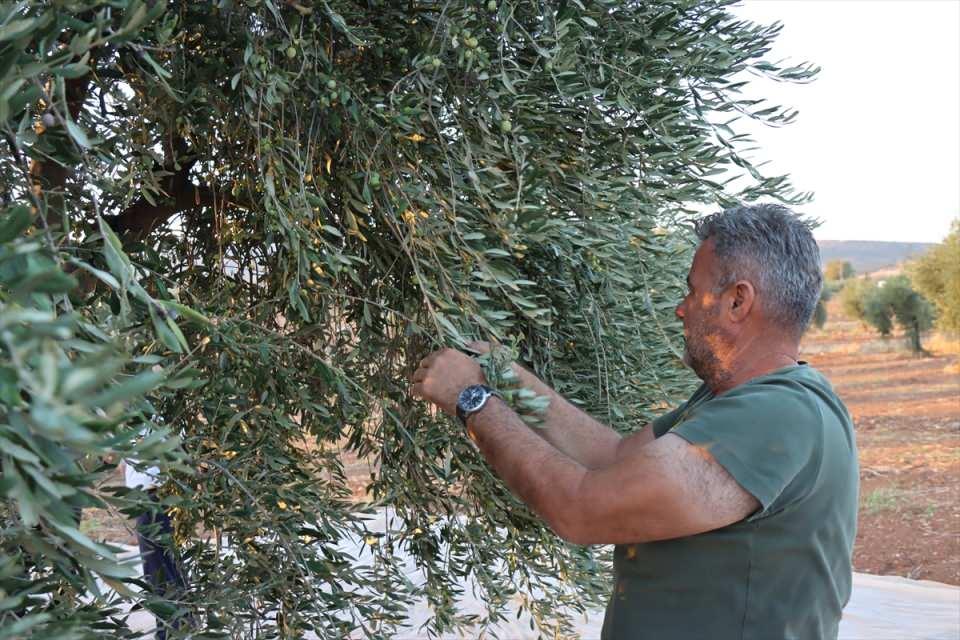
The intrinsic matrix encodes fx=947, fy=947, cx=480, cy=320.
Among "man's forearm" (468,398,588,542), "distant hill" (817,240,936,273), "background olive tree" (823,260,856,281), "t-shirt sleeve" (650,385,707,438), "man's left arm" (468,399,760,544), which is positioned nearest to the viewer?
"man's left arm" (468,399,760,544)

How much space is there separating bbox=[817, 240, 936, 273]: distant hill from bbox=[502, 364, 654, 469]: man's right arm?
78173 millimetres

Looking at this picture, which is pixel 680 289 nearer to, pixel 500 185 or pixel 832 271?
pixel 500 185

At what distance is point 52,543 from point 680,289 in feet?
7.54

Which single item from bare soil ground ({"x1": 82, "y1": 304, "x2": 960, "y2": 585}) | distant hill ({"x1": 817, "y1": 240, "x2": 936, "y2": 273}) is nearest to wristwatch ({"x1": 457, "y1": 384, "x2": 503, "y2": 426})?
bare soil ground ({"x1": 82, "y1": 304, "x2": 960, "y2": 585})

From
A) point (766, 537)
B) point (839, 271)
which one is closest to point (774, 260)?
point (766, 537)

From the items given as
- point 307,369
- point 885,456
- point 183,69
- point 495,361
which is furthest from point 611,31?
point 885,456

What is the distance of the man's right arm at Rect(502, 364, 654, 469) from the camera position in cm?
247

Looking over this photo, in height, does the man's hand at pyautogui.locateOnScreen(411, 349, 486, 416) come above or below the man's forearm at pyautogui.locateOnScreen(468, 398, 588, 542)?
above

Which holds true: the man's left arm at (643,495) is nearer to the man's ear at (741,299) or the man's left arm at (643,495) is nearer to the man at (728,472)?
the man at (728,472)

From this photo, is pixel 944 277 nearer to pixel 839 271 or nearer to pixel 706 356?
pixel 706 356

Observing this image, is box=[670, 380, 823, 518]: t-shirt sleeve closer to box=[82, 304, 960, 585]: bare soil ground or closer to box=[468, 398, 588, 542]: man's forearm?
box=[468, 398, 588, 542]: man's forearm

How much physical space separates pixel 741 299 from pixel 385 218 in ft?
2.96

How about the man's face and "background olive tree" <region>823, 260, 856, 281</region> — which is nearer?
the man's face

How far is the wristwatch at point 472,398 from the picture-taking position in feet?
7.32
